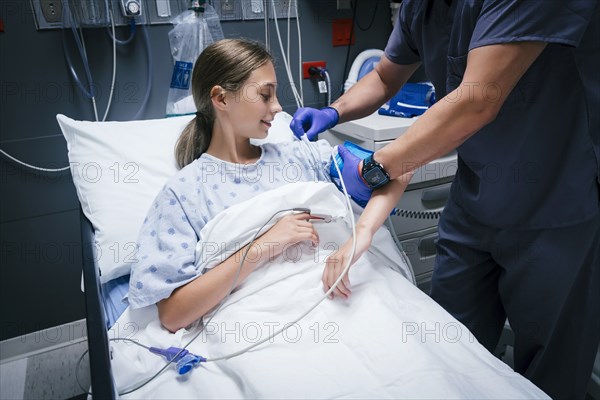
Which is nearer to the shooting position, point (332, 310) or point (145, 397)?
point (145, 397)

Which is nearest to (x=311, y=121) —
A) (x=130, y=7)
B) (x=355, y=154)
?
(x=355, y=154)

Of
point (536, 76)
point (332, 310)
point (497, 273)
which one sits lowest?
point (497, 273)

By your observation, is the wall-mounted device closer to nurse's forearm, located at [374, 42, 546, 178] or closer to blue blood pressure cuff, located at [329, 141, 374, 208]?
blue blood pressure cuff, located at [329, 141, 374, 208]

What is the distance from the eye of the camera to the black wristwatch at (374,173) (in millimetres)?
1073

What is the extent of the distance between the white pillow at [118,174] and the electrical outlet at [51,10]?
42 cm

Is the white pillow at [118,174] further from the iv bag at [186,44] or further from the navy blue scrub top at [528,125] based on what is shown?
the navy blue scrub top at [528,125]

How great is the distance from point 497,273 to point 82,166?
4.56 ft

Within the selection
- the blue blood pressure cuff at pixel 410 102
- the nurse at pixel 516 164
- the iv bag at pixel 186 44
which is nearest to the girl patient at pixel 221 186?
the nurse at pixel 516 164

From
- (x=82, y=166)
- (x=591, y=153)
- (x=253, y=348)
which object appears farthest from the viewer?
(x=82, y=166)

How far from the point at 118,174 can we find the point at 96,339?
811mm

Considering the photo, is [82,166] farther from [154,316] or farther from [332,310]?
[332,310]

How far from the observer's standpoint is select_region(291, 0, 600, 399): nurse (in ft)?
2.83

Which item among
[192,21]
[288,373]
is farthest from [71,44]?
[288,373]

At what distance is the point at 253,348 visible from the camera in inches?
35.2
